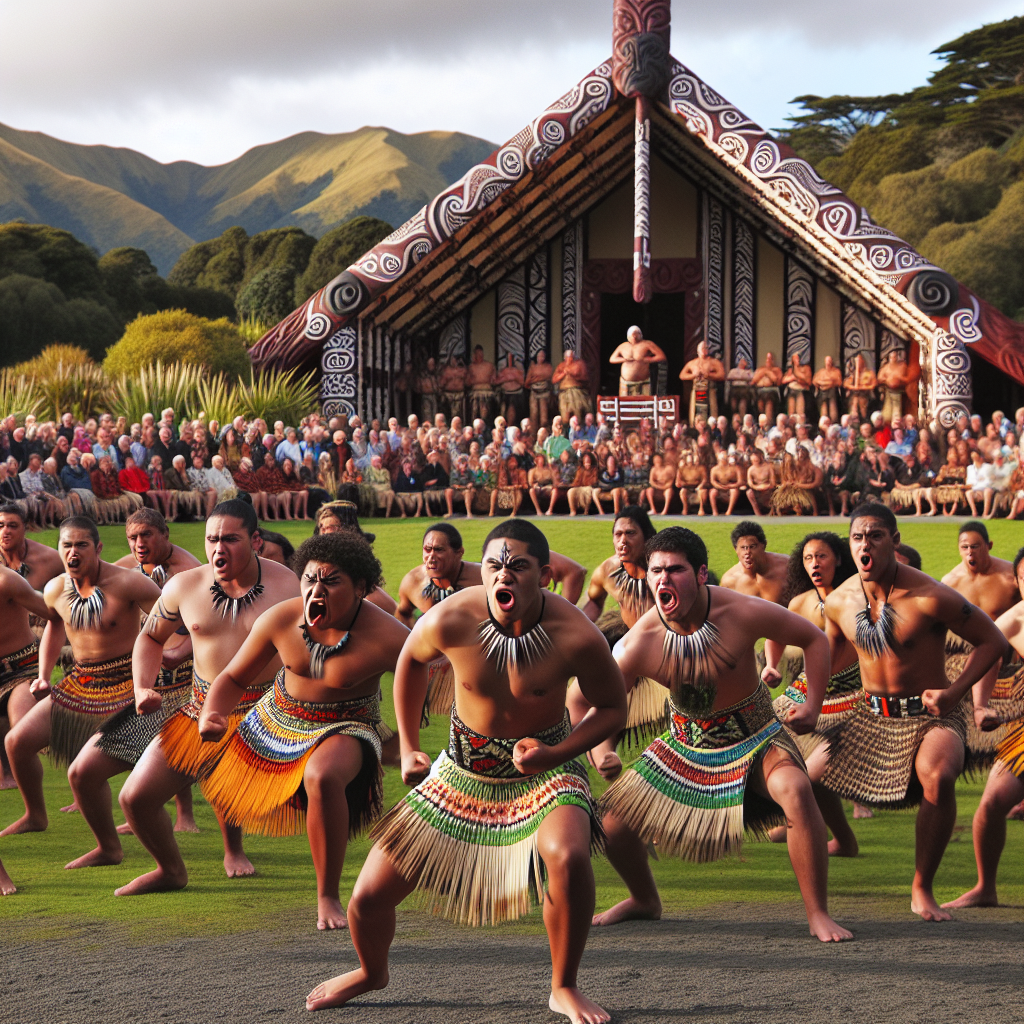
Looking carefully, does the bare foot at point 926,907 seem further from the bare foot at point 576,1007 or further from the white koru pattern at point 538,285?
the white koru pattern at point 538,285

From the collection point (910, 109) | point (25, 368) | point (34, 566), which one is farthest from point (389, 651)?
point (910, 109)

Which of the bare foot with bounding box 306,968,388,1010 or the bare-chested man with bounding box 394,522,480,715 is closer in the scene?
the bare foot with bounding box 306,968,388,1010

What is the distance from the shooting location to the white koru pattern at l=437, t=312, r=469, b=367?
881 inches

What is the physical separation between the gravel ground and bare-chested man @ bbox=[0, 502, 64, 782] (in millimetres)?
1859

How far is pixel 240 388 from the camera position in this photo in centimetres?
1823

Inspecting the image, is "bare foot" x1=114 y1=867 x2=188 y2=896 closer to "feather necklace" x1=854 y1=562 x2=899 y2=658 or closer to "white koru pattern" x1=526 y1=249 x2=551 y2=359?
"feather necklace" x1=854 y1=562 x2=899 y2=658

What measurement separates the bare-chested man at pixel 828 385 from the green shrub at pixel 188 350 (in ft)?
27.6

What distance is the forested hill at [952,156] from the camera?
30797 millimetres

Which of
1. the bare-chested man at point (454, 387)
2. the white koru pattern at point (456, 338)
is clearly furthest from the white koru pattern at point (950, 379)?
Result: the white koru pattern at point (456, 338)

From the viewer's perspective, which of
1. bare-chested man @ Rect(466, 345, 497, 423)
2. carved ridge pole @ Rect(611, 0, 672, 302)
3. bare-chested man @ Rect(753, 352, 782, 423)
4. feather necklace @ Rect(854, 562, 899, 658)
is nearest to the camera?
feather necklace @ Rect(854, 562, 899, 658)

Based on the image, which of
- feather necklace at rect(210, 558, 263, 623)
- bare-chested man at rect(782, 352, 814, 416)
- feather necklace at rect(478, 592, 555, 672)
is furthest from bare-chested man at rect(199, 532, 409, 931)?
bare-chested man at rect(782, 352, 814, 416)

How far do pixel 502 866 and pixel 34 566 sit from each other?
3.80 metres

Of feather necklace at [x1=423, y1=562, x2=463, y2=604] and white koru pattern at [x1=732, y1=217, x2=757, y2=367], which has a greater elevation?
white koru pattern at [x1=732, y1=217, x2=757, y2=367]

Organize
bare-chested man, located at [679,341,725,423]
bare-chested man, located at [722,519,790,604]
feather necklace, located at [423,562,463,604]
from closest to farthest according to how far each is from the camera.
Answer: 1. feather necklace, located at [423,562,463,604]
2. bare-chested man, located at [722,519,790,604]
3. bare-chested man, located at [679,341,725,423]
